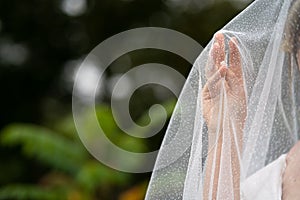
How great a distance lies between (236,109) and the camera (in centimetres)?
180

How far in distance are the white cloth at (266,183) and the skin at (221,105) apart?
0.04m

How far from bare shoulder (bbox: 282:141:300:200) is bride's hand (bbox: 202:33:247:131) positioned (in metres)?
0.16

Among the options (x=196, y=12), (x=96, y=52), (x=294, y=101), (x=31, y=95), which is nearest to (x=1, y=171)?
(x=31, y=95)

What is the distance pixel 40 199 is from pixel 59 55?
300cm

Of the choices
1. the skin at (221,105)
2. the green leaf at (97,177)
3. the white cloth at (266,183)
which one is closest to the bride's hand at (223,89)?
the skin at (221,105)

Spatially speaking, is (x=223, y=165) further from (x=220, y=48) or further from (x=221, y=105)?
(x=220, y=48)

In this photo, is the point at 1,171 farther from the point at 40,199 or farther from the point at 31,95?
the point at 40,199

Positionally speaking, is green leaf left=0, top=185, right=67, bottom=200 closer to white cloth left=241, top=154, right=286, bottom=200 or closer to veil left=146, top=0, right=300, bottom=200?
veil left=146, top=0, right=300, bottom=200

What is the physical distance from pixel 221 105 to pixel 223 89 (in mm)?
41

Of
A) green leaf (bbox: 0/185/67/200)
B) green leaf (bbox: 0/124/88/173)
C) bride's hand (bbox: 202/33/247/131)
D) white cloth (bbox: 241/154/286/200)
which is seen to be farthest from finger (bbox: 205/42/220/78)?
green leaf (bbox: 0/185/67/200)

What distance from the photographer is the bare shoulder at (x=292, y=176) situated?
5.33 ft

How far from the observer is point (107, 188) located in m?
6.94

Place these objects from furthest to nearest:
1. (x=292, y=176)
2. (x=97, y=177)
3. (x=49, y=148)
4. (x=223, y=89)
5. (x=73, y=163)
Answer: (x=73, y=163) → (x=49, y=148) → (x=97, y=177) → (x=223, y=89) → (x=292, y=176)

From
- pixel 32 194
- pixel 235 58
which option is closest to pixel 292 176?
pixel 235 58
